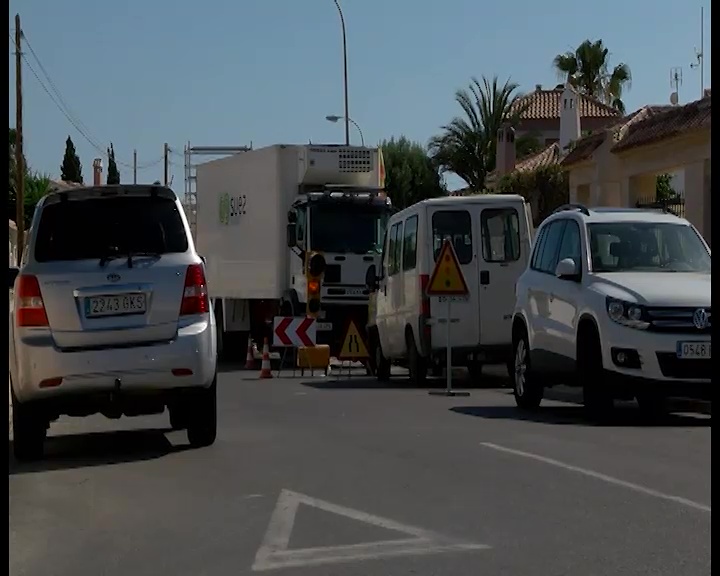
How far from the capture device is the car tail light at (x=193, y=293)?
10859 mm

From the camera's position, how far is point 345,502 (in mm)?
8641

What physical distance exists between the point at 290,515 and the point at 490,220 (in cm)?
1184

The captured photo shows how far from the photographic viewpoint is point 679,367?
12516mm

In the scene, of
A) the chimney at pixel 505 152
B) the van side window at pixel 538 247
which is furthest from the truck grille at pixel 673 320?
the chimney at pixel 505 152

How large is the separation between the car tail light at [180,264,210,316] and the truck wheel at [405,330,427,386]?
8842mm

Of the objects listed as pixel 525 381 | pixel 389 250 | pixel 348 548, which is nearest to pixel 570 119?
pixel 389 250

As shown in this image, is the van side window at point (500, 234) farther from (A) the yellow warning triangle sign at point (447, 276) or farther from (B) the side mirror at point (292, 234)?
(B) the side mirror at point (292, 234)

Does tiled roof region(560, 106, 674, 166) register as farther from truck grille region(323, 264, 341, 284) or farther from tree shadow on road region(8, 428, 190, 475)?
tree shadow on road region(8, 428, 190, 475)

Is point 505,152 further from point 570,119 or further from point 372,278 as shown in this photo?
point 372,278

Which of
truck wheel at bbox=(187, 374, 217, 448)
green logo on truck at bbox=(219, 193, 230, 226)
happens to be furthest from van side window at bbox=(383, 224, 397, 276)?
truck wheel at bbox=(187, 374, 217, 448)

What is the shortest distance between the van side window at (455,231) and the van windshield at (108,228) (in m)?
8.37

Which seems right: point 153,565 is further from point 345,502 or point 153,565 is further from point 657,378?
point 657,378

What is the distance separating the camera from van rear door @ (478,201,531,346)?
19266 millimetres

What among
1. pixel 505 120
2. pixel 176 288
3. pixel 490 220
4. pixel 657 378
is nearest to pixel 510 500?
pixel 176 288
